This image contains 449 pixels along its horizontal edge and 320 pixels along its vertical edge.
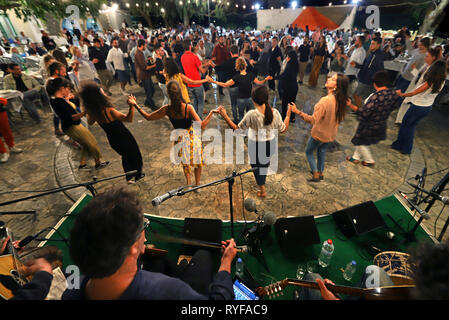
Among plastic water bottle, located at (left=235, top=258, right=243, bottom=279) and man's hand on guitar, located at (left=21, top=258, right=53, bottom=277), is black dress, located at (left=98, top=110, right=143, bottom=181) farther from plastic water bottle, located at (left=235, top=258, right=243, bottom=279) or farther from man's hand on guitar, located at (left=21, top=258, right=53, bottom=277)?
plastic water bottle, located at (left=235, top=258, right=243, bottom=279)

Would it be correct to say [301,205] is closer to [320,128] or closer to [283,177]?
[283,177]

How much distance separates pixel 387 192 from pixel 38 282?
5079 mm

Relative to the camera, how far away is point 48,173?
481cm

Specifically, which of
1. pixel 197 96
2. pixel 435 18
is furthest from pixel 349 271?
pixel 435 18

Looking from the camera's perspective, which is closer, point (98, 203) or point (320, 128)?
point (98, 203)

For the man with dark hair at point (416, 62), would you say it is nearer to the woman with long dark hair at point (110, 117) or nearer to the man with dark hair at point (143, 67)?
the woman with long dark hair at point (110, 117)

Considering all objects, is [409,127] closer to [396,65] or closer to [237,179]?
[237,179]

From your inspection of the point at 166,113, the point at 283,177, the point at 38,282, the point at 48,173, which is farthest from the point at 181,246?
the point at 48,173

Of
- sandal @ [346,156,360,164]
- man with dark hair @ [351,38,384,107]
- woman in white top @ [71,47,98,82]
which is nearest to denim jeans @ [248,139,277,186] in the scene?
sandal @ [346,156,360,164]

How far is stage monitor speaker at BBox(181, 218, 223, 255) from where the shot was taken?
244 centimetres

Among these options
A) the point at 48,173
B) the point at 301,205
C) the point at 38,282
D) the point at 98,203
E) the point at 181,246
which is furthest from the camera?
the point at 48,173

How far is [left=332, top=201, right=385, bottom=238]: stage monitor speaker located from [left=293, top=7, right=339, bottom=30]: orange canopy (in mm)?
15521

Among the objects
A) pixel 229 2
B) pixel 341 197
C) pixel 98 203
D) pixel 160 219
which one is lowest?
pixel 341 197

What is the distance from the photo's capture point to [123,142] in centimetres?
372
